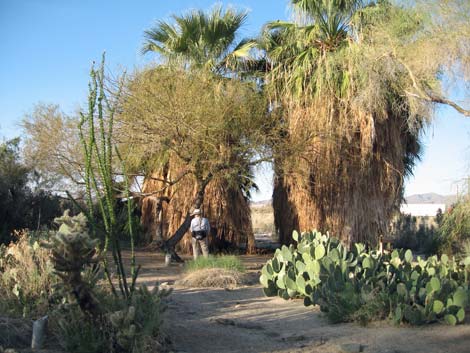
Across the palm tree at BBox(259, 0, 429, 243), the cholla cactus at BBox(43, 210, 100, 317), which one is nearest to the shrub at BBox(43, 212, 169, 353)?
the cholla cactus at BBox(43, 210, 100, 317)

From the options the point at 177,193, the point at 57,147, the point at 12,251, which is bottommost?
the point at 12,251

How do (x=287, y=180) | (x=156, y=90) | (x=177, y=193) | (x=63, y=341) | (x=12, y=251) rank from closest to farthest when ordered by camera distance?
(x=63, y=341), (x=12, y=251), (x=156, y=90), (x=287, y=180), (x=177, y=193)

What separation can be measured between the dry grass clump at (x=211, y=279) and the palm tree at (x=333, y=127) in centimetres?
447

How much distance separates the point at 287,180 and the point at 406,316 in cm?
948

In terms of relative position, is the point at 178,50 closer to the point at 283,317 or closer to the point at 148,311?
the point at 283,317

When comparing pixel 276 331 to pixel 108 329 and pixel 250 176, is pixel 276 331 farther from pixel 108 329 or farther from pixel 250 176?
pixel 250 176

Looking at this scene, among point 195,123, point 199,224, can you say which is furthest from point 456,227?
point 195,123

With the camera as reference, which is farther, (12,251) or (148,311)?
(12,251)

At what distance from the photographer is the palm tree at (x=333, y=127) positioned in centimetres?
1529

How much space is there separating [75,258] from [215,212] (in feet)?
42.7

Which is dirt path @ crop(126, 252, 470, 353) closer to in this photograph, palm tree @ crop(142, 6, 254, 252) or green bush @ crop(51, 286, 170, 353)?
green bush @ crop(51, 286, 170, 353)

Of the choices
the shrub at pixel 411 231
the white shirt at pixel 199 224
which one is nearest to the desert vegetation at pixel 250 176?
the white shirt at pixel 199 224

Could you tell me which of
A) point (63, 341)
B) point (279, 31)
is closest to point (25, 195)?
point (279, 31)

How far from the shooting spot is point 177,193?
59.0ft
